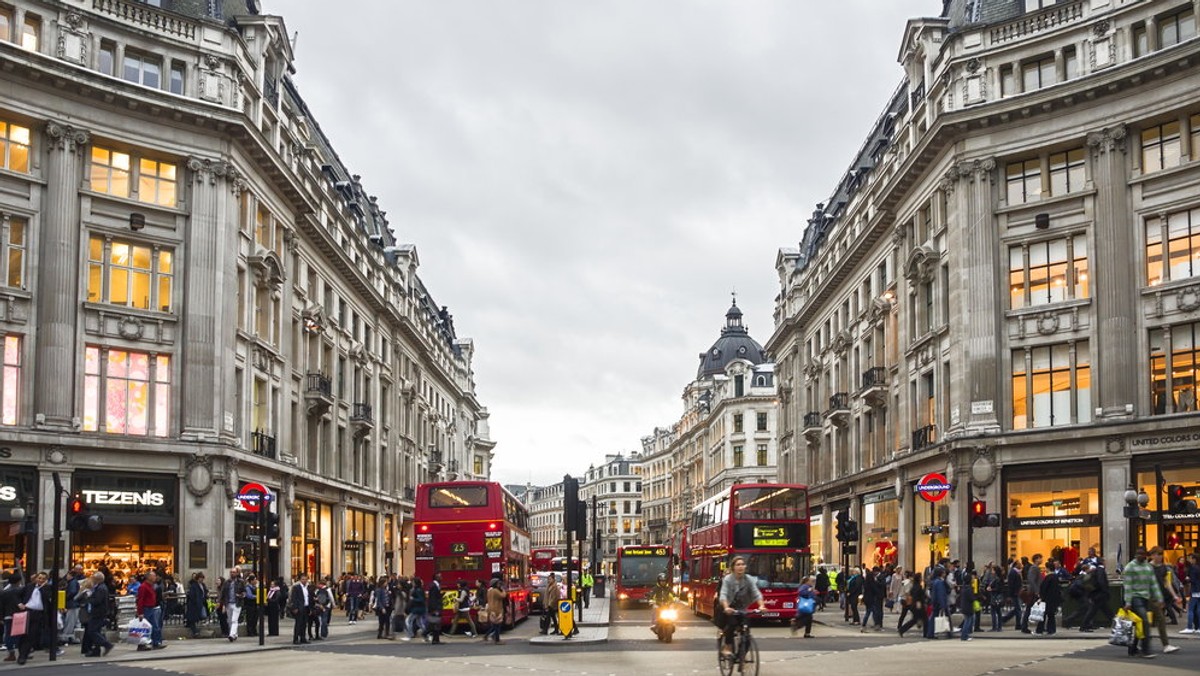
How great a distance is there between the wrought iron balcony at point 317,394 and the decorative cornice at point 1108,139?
31.3 meters

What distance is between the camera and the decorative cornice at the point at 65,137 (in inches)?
1547

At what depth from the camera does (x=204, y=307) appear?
42.8 m

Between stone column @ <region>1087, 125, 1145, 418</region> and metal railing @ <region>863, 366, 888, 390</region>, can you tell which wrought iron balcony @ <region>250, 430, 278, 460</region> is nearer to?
metal railing @ <region>863, 366, 888, 390</region>

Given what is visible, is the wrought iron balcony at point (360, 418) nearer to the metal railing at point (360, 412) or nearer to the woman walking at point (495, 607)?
the metal railing at point (360, 412)

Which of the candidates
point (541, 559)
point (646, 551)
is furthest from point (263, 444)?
point (541, 559)

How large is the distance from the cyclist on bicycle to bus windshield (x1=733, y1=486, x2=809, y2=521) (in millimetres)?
19703

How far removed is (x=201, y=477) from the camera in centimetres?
4194

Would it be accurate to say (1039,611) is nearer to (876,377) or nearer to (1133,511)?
(1133,511)

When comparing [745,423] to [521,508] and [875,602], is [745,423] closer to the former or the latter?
[521,508]

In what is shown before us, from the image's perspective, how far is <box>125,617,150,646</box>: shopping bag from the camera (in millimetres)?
30234

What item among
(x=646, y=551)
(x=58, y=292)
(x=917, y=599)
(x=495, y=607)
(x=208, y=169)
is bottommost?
(x=646, y=551)

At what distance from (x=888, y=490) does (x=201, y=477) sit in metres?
27.9

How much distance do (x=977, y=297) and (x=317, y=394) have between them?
26.8m

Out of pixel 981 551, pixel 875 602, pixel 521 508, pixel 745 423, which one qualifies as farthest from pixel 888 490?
pixel 745 423
